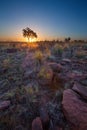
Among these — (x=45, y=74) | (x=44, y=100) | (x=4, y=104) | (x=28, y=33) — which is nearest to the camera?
(x=4, y=104)

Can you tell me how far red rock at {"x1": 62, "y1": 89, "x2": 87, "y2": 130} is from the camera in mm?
2779

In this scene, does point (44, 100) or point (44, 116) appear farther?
point (44, 100)

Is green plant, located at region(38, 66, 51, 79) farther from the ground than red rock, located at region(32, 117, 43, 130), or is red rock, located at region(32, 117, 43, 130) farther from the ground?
green plant, located at region(38, 66, 51, 79)

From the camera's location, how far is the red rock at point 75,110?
2779 millimetres

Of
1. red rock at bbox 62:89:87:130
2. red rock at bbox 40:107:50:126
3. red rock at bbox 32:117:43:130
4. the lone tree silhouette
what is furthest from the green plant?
the lone tree silhouette

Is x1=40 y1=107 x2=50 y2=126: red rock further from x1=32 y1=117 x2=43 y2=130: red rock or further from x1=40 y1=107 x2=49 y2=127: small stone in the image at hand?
x1=32 y1=117 x2=43 y2=130: red rock

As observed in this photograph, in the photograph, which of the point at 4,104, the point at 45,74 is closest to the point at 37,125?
the point at 4,104

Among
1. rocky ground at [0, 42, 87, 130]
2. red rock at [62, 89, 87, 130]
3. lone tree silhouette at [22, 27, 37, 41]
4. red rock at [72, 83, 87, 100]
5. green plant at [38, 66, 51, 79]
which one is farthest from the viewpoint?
lone tree silhouette at [22, 27, 37, 41]

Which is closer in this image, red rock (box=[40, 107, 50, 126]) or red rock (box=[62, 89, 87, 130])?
red rock (box=[62, 89, 87, 130])

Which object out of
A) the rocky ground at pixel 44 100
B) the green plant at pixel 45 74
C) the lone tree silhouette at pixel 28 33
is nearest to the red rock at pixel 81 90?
the rocky ground at pixel 44 100

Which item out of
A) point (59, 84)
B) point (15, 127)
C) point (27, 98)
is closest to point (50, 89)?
point (59, 84)

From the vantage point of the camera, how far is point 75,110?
3055mm

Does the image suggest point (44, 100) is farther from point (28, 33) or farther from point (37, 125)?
point (28, 33)

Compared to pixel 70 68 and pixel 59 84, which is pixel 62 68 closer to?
pixel 70 68
